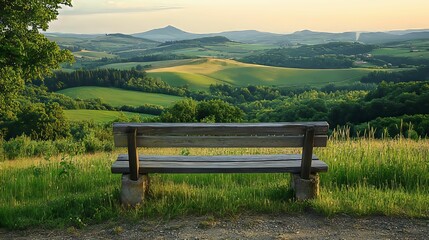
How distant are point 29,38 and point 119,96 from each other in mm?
66222

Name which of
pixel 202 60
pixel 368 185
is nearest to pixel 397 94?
pixel 368 185

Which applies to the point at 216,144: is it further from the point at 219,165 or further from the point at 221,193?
the point at 221,193

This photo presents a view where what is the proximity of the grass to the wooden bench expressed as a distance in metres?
0.28

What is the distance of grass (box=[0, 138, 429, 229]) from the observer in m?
5.04

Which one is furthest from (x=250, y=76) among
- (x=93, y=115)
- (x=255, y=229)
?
(x=255, y=229)

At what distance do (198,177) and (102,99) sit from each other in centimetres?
7434

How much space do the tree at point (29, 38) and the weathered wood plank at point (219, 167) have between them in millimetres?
10533

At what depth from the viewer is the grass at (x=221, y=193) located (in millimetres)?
5035

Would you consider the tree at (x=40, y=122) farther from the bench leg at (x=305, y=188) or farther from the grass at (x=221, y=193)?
the bench leg at (x=305, y=188)

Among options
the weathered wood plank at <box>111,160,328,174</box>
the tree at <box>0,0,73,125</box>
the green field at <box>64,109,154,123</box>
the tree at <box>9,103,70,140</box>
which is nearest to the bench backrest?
the weathered wood plank at <box>111,160,328,174</box>

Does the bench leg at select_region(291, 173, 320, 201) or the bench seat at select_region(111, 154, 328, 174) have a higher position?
the bench seat at select_region(111, 154, 328, 174)

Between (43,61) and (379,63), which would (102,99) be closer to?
(43,61)

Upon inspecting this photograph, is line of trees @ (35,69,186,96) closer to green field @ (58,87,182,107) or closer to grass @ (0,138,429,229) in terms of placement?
green field @ (58,87,182,107)

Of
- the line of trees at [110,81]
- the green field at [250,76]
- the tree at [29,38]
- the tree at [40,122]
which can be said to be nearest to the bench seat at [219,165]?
the tree at [29,38]
